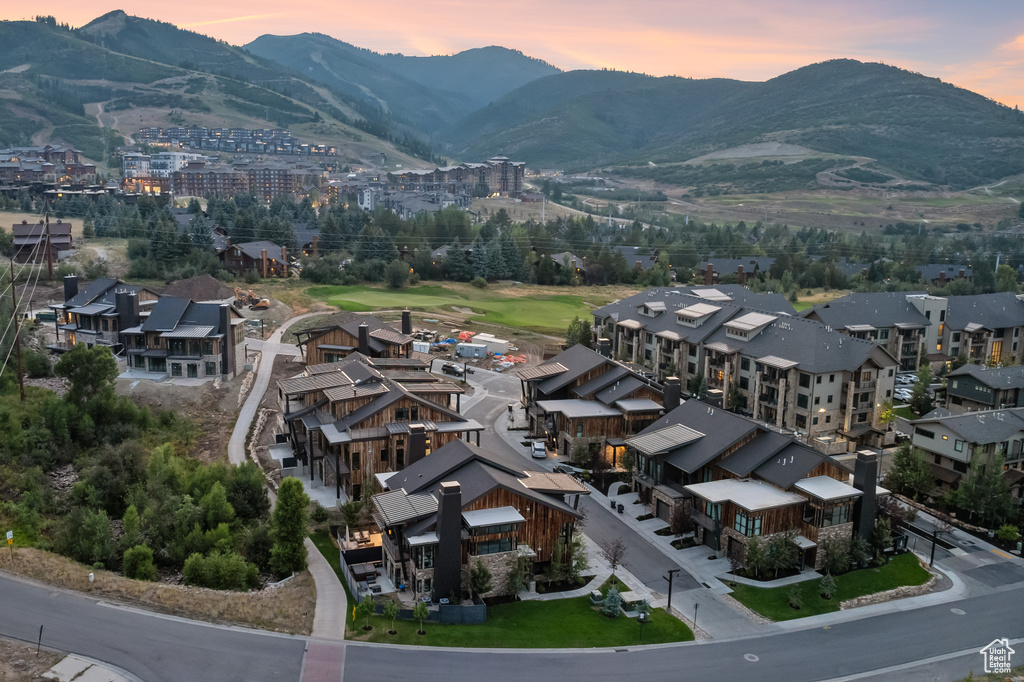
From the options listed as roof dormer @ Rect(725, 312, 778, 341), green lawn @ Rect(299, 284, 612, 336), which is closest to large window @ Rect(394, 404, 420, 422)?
roof dormer @ Rect(725, 312, 778, 341)

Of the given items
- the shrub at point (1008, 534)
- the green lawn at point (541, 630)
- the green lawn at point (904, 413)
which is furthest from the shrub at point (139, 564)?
the green lawn at point (904, 413)

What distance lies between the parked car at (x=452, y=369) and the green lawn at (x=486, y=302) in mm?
17381

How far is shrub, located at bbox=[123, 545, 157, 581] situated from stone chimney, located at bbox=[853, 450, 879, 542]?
29.6m

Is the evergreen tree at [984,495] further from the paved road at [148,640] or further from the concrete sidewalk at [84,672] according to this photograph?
the concrete sidewalk at [84,672]

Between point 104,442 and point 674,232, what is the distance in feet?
367

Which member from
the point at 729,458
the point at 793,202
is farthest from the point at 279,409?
the point at 793,202

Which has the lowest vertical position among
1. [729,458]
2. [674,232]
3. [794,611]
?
[794,611]

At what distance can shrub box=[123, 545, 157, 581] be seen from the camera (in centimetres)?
3091

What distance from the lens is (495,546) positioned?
3031 cm

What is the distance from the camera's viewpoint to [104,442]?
43656 mm

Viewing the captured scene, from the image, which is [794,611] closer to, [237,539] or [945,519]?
[945,519]

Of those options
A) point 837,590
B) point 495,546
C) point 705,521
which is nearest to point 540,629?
point 495,546

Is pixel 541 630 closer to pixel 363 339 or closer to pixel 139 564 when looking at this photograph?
pixel 139 564

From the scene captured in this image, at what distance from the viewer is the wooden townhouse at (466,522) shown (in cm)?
2925
